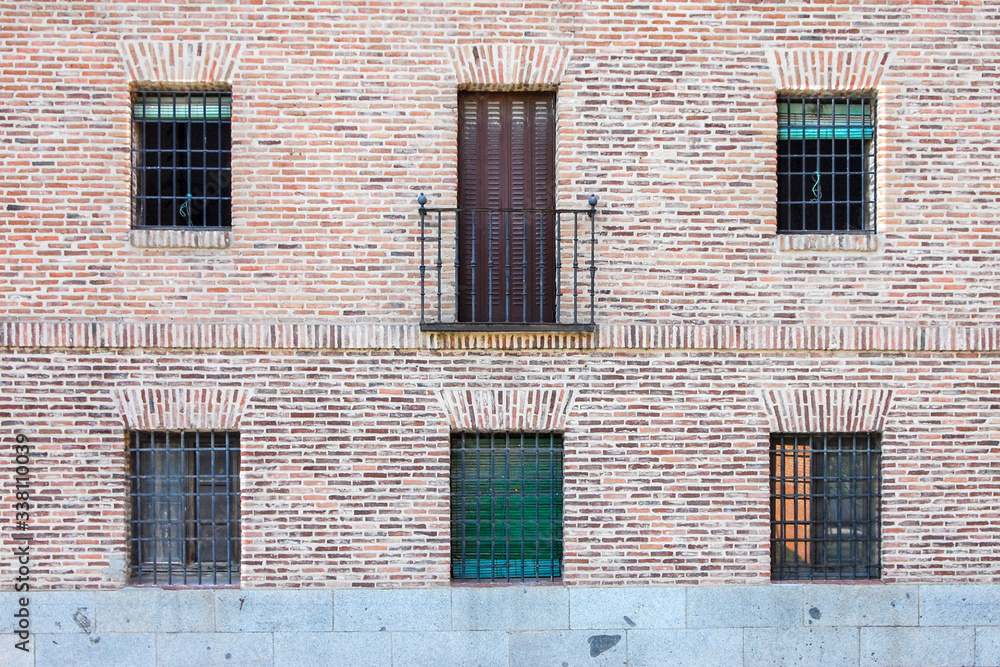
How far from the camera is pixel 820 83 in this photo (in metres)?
6.99

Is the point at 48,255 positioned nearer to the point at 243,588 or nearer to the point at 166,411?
the point at 166,411

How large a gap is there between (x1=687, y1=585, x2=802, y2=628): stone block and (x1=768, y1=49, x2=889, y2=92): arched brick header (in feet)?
14.0

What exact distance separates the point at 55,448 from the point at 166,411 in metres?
0.95

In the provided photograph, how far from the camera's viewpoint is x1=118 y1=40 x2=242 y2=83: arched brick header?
6809 millimetres

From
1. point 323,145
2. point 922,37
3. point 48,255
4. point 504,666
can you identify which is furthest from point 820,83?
point 48,255

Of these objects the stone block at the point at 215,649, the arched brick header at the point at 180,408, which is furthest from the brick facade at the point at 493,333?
the stone block at the point at 215,649

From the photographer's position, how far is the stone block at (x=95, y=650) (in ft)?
22.2

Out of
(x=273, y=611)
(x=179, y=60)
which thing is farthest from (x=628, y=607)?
(x=179, y=60)

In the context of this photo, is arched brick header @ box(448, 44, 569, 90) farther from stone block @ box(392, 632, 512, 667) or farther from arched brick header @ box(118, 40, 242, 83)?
stone block @ box(392, 632, 512, 667)

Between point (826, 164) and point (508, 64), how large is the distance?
295 centimetres

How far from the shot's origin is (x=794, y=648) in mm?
6945

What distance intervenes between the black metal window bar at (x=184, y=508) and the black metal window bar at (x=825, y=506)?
184 inches

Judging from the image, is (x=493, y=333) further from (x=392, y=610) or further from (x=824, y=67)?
(x=824, y=67)

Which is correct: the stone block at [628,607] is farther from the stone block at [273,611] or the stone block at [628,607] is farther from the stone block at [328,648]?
the stone block at [273,611]
